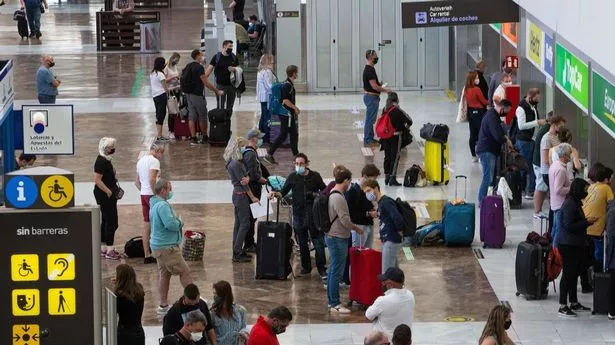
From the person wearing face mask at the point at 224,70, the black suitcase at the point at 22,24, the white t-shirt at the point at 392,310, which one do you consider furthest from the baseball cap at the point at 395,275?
the black suitcase at the point at 22,24

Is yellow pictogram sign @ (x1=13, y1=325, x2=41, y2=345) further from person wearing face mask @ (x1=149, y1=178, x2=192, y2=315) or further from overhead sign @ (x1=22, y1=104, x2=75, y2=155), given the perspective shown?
overhead sign @ (x1=22, y1=104, x2=75, y2=155)

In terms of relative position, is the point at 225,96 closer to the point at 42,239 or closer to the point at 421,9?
the point at 421,9

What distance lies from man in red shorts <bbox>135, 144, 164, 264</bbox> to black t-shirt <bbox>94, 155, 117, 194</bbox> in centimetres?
33

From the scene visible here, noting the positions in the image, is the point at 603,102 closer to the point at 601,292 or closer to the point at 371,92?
the point at 601,292

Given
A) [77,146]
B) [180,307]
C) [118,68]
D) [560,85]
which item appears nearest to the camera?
[180,307]

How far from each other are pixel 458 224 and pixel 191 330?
22.9 feet

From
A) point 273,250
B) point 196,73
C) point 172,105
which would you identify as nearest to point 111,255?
point 273,250

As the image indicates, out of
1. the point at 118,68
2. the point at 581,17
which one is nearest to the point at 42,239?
the point at 581,17

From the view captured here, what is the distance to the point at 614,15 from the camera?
52.0 ft

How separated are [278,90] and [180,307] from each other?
37.1 feet

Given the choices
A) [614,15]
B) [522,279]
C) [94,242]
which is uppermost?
[614,15]

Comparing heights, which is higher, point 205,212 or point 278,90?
point 278,90

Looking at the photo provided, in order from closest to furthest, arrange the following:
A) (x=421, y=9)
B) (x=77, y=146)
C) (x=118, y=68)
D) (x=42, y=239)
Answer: (x=42, y=239), (x=421, y=9), (x=77, y=146), (x=118, y=68)

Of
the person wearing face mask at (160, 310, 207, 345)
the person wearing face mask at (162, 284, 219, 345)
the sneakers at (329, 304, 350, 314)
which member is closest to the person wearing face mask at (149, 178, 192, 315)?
the sneakers at (329, 304, 350, 314)
